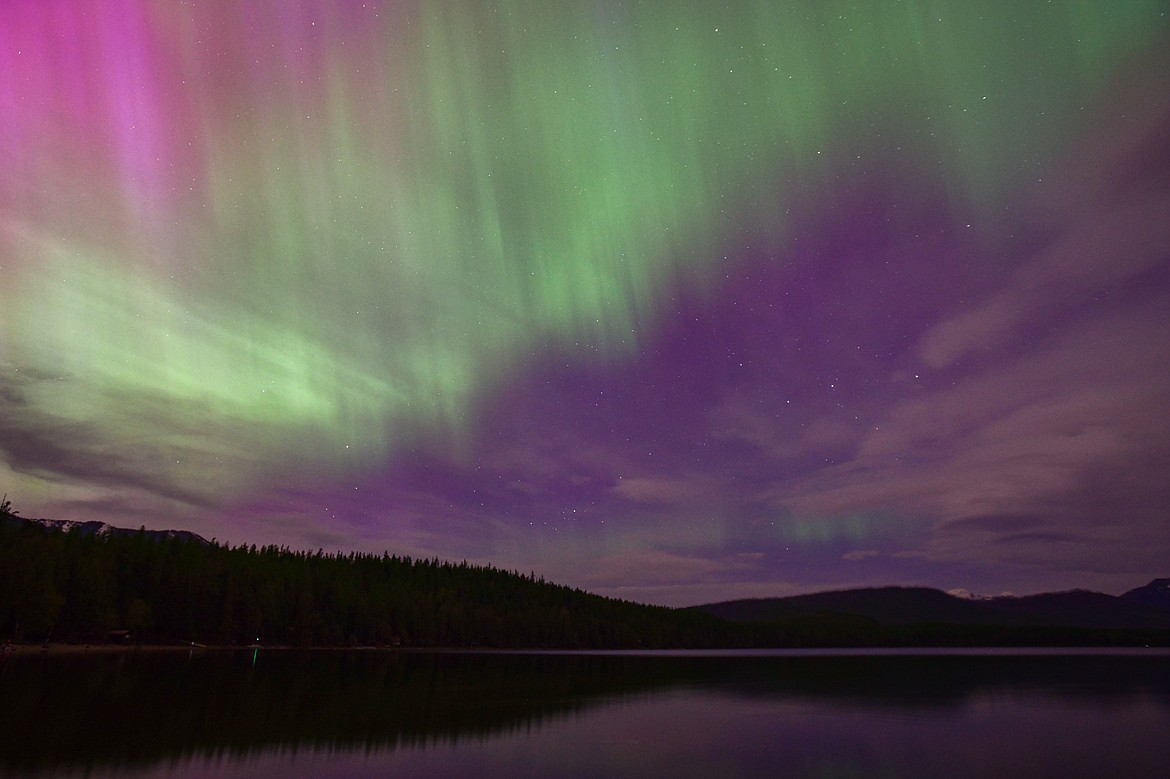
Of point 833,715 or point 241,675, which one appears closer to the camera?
point 833,715

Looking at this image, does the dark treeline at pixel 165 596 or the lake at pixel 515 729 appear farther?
the dark treeline at pixel 165 596

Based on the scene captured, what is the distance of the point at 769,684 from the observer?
10038cm

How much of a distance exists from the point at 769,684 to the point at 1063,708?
38.8 m

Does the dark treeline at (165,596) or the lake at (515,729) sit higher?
the dark treeline at (165,596)

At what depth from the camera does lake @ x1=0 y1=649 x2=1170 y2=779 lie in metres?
31.6

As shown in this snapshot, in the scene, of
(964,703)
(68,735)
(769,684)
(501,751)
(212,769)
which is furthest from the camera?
(769,684)

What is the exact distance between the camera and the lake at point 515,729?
31.6 m

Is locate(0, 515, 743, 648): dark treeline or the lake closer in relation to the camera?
the lake

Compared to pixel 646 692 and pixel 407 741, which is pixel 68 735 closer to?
pixel 407 741

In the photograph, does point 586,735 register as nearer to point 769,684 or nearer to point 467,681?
point 467,681

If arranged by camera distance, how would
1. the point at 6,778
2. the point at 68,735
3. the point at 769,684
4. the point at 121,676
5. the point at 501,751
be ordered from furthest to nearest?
the point at 769,684 → the point at 121,676 → the point at 501,751 → the point at 68,735 → the point at 6,778

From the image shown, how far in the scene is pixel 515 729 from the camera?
148ft

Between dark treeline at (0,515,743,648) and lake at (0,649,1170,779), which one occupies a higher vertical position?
dark treeline at (0,515,743,648)

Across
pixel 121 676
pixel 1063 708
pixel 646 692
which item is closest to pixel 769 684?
pixel 646 692
